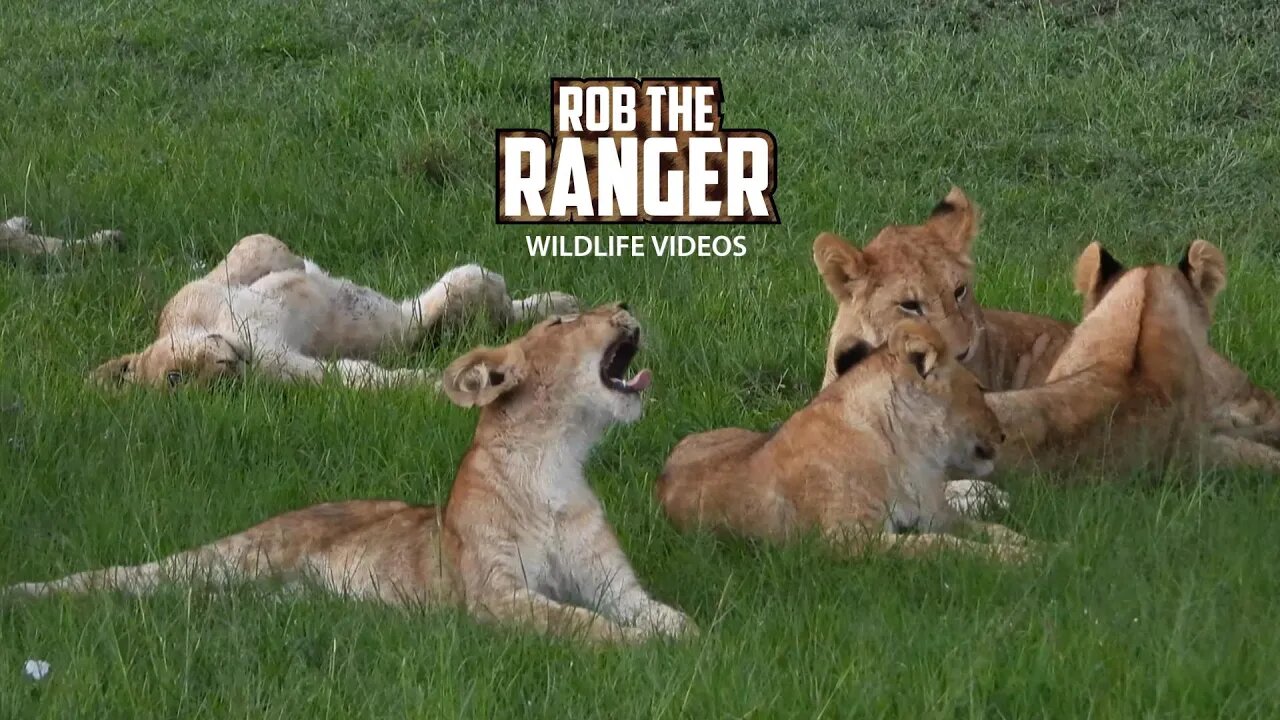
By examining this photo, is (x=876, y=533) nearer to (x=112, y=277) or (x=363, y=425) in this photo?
(x=363, y=425)

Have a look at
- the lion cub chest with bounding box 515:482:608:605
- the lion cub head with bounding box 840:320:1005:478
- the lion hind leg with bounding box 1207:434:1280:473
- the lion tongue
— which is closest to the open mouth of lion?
the lion tongue

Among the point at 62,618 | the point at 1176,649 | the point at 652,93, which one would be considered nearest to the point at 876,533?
the point at 1176,649

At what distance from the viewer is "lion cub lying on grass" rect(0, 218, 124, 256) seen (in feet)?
29.4

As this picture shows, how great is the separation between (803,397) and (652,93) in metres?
4.79

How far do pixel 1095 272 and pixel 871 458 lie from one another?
6.03ft

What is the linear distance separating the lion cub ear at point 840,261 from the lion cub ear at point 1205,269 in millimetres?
1064

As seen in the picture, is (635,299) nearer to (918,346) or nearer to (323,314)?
(323,314)

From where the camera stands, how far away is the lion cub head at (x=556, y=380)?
4.95m

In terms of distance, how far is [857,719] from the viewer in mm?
3801

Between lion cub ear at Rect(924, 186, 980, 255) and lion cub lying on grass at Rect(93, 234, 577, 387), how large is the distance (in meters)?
1.83

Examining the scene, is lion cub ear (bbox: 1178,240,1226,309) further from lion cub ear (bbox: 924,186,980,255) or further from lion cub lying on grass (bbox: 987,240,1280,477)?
lion cub ear (bbox: 924,186,980,255)

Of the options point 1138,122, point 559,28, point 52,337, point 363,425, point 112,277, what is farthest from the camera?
point 559,28

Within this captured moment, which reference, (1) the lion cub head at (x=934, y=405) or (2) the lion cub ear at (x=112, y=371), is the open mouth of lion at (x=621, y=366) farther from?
(2) the lion cub ear at (x=112, y=371)

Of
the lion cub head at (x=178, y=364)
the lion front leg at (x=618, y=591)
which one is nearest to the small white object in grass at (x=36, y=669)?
the lion front leg at (x=618, y=591)
